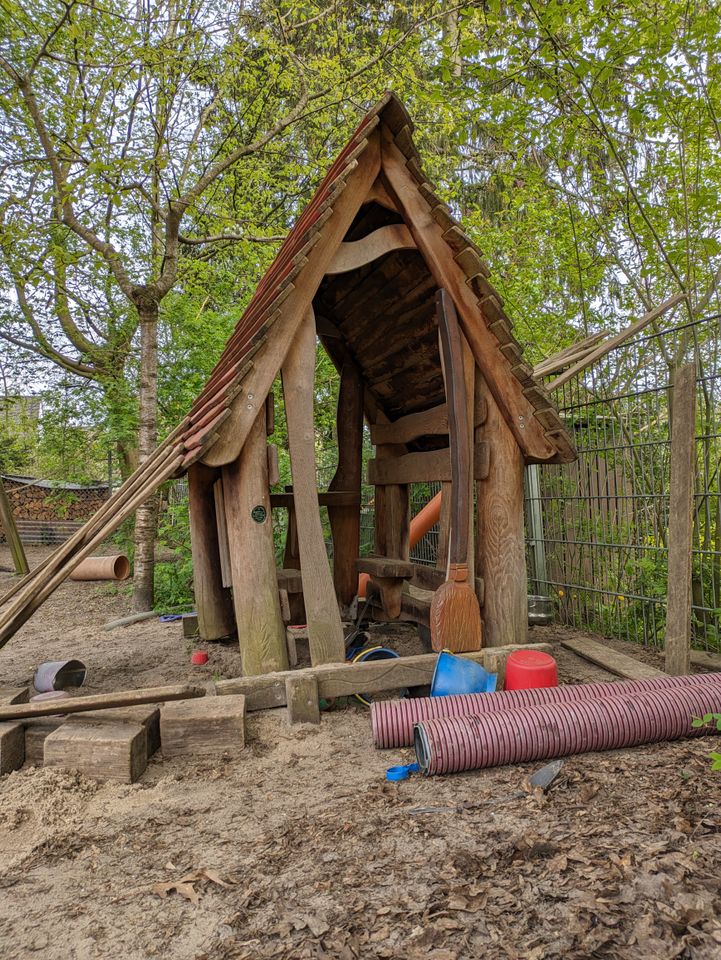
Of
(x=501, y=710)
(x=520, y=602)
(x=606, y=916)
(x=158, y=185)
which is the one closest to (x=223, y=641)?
(x=520, y=602)

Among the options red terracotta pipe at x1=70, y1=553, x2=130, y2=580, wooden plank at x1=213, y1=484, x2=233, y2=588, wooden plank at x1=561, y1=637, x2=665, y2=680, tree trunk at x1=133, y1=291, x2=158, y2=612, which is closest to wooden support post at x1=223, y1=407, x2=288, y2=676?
wooden plank at x1=213, y1=484, x2=233, y2=588

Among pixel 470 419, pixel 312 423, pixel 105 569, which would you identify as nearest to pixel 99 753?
pixel 312 423

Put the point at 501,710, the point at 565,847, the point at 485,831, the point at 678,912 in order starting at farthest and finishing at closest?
the point at 501,710, the point at 485,831, the point at 565,847, the point at 678,912

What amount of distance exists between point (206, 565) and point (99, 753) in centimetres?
212

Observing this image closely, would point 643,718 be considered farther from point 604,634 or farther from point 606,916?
point 604,634

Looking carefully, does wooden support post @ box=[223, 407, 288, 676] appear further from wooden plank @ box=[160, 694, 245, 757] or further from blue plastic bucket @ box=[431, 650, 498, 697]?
blue plastic bucket @ box=[431, 650, 498, 697]

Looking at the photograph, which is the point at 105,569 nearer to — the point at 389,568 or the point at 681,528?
the point at 389,568

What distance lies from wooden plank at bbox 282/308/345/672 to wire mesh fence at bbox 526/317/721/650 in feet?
7.95

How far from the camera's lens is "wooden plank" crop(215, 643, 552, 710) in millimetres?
3285

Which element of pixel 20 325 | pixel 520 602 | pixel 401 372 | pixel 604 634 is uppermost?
pixel 20 325

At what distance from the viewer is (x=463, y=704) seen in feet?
9.72

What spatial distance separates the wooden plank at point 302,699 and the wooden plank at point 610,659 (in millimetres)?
1826

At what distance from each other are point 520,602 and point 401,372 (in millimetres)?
2089

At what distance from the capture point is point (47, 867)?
2057 millimetres
